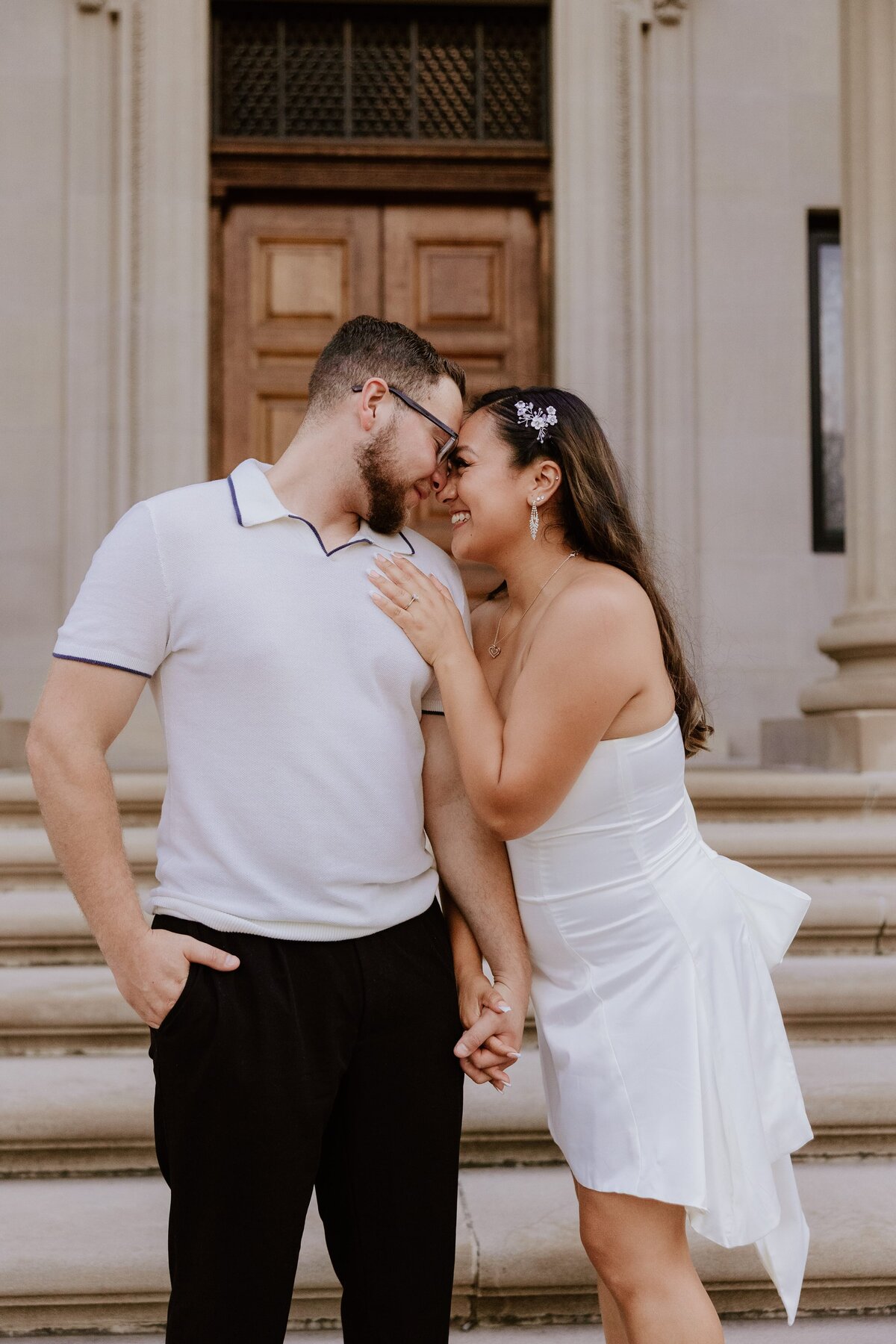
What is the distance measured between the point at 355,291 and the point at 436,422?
16.5ft

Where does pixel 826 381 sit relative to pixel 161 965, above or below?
above

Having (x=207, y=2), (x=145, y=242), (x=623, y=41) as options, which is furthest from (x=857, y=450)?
(x=207, y=2)

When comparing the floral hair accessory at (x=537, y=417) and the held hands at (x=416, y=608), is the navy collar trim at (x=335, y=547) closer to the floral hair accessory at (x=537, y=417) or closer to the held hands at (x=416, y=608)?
the held hands at (x=416, y=608)

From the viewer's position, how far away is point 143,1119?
2914 millimetres

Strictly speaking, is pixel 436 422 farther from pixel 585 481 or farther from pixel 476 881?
pixel 476 881

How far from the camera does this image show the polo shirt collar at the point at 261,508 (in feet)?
5.64

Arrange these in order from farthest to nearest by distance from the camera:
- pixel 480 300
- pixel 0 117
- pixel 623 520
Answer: pixel 480 300 < pixel 0 117 < pixel 623 520

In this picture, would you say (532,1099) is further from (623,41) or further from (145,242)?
(623,41)

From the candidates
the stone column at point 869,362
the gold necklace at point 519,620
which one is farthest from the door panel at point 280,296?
the gold necklace at point 519,620

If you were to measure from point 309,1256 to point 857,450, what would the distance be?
3.96 metres

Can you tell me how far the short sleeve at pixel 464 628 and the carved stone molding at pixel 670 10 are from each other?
5567 mm

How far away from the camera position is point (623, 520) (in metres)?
1.98

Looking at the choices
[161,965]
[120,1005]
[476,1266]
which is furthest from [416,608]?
[120,1005]

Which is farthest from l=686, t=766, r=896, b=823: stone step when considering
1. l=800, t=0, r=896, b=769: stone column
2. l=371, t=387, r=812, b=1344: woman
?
l=371, t=387, r=812, b=1344: woman
